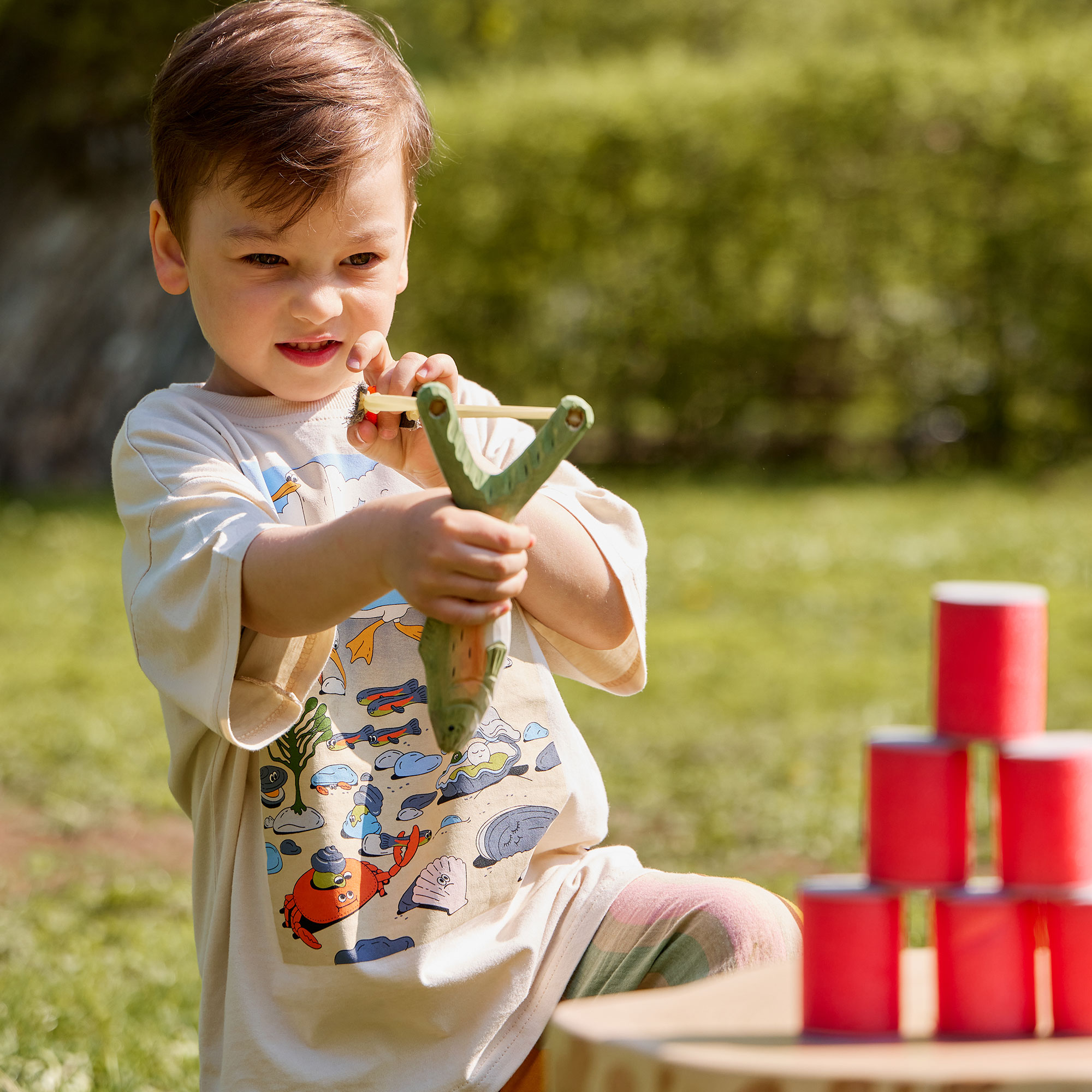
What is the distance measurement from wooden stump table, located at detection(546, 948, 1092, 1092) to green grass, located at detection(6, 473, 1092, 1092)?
1605 millimetres

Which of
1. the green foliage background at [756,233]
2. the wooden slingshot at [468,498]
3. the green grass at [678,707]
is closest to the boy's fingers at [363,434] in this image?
the wooden slingshot at [468,498]

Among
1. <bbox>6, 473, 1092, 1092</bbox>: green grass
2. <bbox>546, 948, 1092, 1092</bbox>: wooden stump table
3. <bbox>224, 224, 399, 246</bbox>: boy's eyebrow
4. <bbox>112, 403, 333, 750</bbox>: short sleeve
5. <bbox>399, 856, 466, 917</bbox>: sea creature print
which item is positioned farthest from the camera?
<bbox>6, 473, 1092, 1092</bbox>: green grass

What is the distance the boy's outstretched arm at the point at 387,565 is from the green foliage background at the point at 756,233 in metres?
9.55

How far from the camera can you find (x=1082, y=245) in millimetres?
10750

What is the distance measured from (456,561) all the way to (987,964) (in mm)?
605

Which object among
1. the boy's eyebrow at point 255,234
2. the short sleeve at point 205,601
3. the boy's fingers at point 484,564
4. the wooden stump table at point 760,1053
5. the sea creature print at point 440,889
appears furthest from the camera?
the sea creature print at point 440,889

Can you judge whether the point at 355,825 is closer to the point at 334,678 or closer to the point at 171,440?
the point at 334,678

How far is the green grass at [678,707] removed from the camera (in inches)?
124

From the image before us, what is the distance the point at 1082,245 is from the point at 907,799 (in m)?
10.4

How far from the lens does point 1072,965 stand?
127cm

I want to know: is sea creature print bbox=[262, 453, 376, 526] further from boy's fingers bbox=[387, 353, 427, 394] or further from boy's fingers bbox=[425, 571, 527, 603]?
boy's fingers bbox=[425, 571, 527, 603]

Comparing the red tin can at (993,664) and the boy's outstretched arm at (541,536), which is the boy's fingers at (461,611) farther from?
the red tin can at (993,664)

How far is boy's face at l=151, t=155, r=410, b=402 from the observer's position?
1768 mm

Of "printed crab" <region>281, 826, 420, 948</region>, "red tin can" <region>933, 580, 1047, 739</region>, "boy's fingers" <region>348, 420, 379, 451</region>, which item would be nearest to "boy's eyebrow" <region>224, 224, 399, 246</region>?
"boy's fingers" <region>348, 420, 379, 451</region>
